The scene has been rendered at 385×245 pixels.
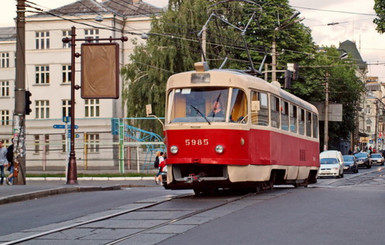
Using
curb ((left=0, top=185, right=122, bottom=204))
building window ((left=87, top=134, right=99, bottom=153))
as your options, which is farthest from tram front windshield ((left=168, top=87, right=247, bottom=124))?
building window ((left=87, top=134, right=99, bottom=153))

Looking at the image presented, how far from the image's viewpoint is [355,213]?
13859mm

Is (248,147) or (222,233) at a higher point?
(248,147)

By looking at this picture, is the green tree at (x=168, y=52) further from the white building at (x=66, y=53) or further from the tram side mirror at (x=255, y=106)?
the tram side mirror at (x=255, y=106)

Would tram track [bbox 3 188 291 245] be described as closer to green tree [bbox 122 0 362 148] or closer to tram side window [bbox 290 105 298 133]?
tram side window [bbox 290 105 298 133]

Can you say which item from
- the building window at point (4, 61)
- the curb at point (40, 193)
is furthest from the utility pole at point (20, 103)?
the building window at point (4, 61)

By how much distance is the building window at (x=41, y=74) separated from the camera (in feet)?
229

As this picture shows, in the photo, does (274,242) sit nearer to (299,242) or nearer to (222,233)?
(299,242)

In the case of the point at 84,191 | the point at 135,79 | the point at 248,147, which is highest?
the point at 135,79

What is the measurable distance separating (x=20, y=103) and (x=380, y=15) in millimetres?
19036

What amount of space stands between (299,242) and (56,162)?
34638 millimetres

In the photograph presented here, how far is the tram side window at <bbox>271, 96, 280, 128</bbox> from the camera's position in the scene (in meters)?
20.1

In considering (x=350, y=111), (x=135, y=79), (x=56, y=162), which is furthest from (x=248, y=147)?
(x=350, y=111)

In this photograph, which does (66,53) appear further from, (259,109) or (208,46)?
(259,109)

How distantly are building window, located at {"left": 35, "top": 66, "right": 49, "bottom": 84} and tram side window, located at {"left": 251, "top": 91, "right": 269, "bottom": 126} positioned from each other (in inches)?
2071
